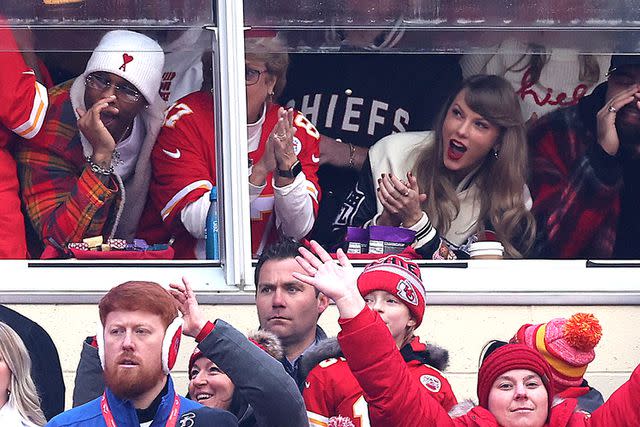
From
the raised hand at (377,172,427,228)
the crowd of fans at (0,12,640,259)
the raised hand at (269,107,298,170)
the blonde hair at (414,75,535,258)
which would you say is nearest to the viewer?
the raised hand at (269,107,298,170)

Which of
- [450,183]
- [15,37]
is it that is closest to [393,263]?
[450,183]

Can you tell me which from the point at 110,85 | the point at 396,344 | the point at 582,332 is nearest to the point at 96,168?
the point at 110,85

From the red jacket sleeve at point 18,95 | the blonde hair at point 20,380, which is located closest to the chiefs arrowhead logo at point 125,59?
the red jacket sleeve at point 18,95

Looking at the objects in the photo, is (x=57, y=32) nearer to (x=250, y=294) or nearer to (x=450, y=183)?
(x=250, y=294)

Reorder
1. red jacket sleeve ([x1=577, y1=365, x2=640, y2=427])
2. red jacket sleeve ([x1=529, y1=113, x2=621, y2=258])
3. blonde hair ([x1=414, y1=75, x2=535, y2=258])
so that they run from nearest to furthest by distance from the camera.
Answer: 1. red jacket sleeve ([x1=577, y1=365, x2=640, y2=427])
2. blonde hair ([x1=414, y1=75, x2=535, y2=258])
3. red jacket sleeve ([x1=529, y1=113, x2=621, y2=258])

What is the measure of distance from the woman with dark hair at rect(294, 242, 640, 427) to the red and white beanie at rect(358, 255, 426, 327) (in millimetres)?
432

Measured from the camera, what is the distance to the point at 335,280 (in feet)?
18.2

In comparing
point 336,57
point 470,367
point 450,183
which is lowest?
point 470,367

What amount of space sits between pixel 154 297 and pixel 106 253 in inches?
75.9

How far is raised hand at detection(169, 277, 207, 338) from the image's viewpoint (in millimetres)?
5625

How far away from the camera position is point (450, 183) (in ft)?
25.5

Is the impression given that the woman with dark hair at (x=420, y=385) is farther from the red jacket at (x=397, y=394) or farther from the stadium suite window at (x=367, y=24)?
the stadium suite window at (x=367, y=24)

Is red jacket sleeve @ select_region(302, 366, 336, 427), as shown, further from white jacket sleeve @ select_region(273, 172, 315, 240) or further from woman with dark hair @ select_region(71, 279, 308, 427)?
white jacket sleeve @ select_region(273, 172, 315, 240)

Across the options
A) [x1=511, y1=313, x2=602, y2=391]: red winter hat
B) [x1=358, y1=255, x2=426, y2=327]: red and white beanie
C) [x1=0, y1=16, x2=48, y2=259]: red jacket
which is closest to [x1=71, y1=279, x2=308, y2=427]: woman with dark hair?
[x1=358, y1=255, x2=426, y2=327]: red and white beanie
